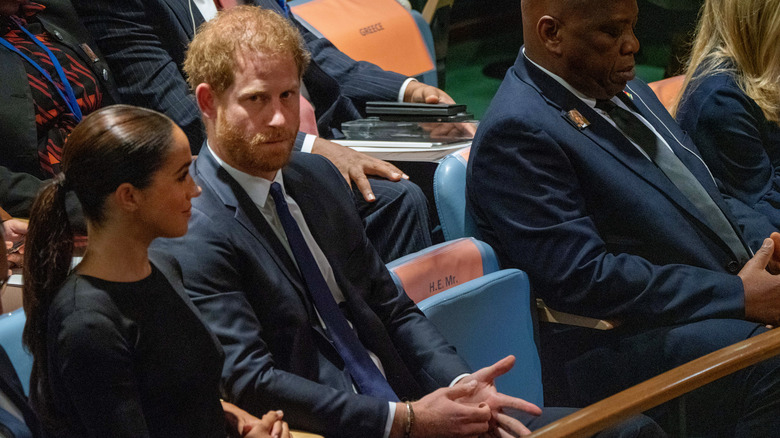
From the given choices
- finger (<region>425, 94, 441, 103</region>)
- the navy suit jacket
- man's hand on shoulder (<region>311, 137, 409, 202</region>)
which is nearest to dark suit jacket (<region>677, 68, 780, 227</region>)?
the navy suit jacket

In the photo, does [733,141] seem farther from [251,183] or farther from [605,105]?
[251,183]

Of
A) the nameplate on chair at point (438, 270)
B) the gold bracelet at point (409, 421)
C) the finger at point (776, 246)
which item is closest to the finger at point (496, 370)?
the gold bracelet at point (409, 421)

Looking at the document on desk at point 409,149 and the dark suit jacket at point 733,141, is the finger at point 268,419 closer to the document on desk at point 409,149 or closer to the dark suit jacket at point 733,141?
the document on desk at point 409,149

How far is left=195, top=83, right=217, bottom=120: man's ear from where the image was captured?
61.1 inches

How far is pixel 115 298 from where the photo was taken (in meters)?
1.10

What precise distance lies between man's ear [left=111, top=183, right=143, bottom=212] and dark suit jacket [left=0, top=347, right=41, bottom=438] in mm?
322

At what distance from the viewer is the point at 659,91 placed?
291cm

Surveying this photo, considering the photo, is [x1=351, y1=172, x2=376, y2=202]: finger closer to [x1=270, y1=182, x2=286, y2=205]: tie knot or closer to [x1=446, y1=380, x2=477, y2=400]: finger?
[x1=270, y1=182, x2=286, y2=205]: tie knot

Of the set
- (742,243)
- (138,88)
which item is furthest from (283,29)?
(742,243)

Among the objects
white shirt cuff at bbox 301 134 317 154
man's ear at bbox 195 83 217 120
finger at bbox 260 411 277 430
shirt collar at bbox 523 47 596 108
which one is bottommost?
white shirt cuff at bbox 301 134 317 154

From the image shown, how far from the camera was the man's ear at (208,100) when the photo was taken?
5.09 feet

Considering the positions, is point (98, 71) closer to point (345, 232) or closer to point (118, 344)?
point (345, 232)

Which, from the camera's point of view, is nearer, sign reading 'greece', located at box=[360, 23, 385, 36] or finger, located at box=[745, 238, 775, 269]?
finger, located at box=[745, 238, 775, 269]

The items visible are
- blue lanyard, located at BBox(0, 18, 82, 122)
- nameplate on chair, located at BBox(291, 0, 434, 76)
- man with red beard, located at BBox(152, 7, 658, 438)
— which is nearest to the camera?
man with red beard, located at BBox(152, 7, 658, 438)
